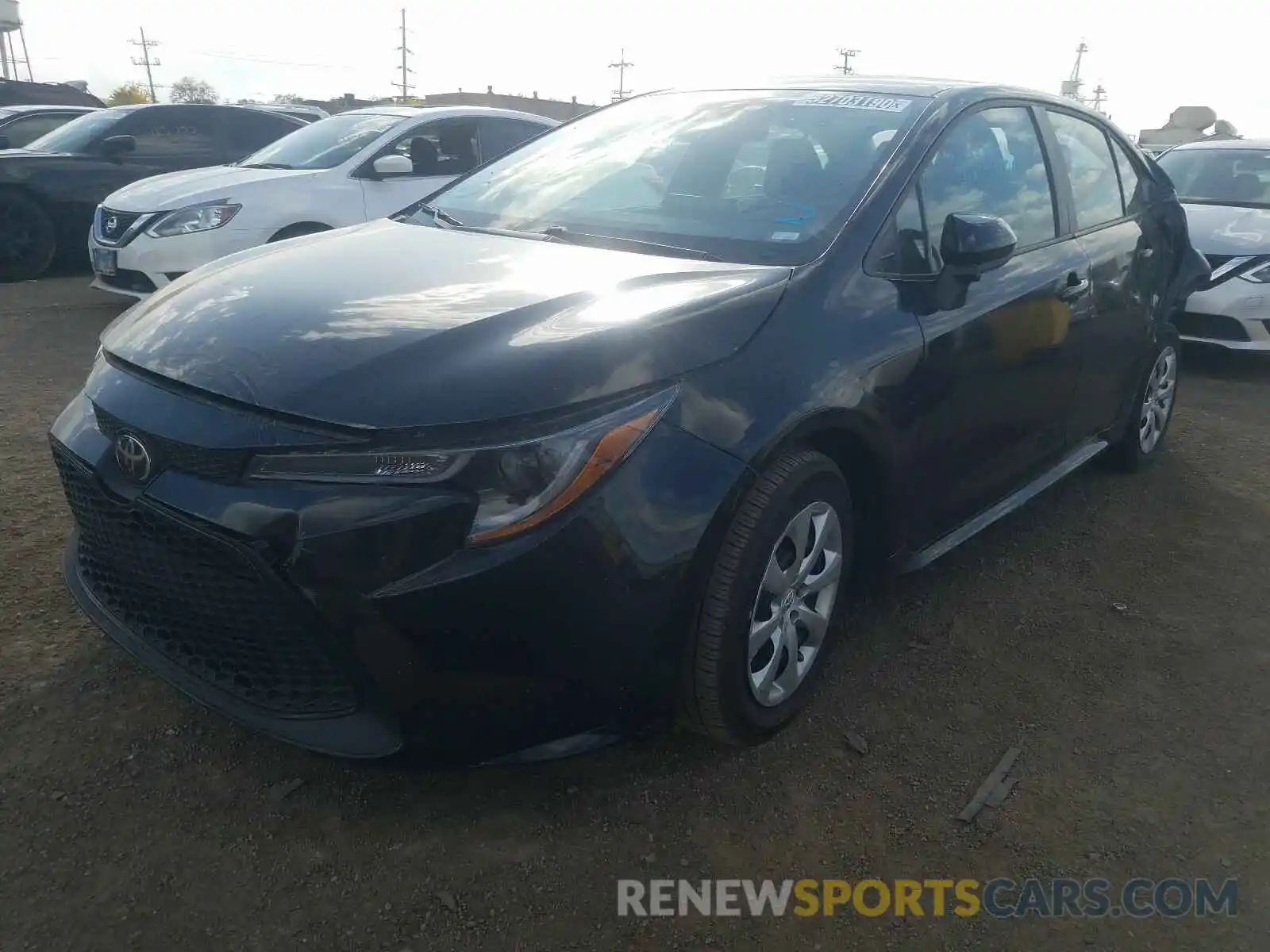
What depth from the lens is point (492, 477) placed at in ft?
6.22

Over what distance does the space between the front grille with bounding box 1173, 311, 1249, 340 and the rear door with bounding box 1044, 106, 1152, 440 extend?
2797mm

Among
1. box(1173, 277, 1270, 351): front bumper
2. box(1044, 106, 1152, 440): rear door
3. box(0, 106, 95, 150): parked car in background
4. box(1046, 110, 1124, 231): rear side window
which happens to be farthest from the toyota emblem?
box(0, 106, 95, 150): parked car in background

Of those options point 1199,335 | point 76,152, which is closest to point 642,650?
point 1199,335

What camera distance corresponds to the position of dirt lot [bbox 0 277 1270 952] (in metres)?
2.01

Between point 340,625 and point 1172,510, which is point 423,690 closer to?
point 340,625

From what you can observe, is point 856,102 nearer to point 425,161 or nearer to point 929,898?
point 929,898

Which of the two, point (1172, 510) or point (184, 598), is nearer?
point (184, 598)

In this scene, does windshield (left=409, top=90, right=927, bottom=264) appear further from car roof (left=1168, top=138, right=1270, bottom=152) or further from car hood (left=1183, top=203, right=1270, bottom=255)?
car roof (left=1168, top=138, right=1270, bottom=152)

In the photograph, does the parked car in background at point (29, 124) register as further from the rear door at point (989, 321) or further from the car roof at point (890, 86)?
the rear door at point (989, 321)

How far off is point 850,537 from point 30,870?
2.01m

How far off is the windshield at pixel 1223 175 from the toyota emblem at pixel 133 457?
→ 748 cm

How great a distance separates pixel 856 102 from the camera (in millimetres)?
3141

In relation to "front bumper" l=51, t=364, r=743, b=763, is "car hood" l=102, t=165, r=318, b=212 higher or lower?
lower

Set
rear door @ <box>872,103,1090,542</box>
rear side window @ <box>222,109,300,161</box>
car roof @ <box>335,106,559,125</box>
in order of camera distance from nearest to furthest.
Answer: rear door @ <box>872,103,1090,542</box> → car roof @ <box>335,106,559,125</box> → rear side window @ <box>222,109,300,161</box>
